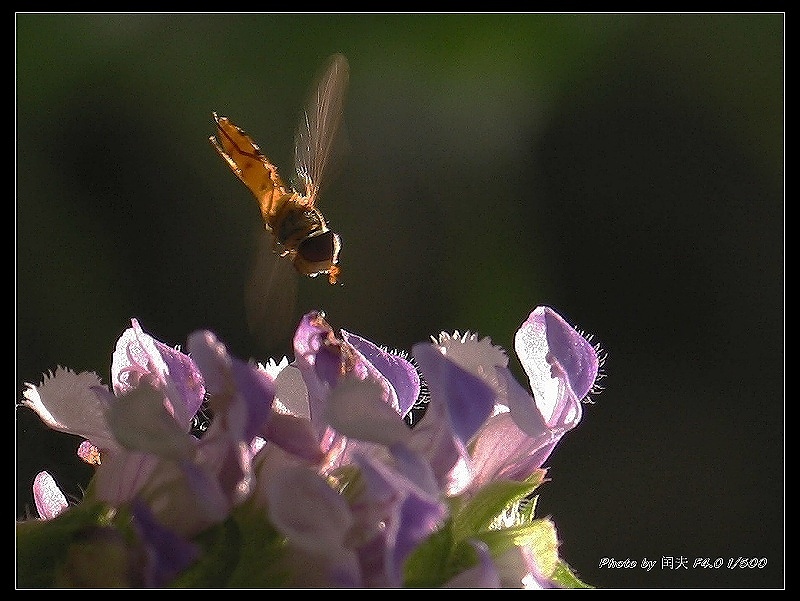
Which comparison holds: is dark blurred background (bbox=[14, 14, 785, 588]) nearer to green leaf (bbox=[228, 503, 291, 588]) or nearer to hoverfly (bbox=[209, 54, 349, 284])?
hoverfly (bbox=[209, 54, 349, 284])

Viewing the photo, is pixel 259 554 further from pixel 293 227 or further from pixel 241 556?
pixel 293 227

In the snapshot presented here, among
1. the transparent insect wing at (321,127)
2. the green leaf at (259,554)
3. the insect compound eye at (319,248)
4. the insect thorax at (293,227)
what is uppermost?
the transparent insect wing at (321,127)

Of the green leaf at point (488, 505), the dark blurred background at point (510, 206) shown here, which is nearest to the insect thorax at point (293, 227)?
the green leaf at point (488, 505)

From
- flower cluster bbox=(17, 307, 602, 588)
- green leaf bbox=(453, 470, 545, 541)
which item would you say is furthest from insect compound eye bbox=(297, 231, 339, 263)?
green leaf bbox=(453, 470, 545, 541)

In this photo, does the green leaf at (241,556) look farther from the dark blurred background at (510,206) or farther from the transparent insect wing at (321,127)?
the dark blurred background at (510,206)

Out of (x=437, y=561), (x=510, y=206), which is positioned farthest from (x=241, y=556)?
(x=510, y=206)

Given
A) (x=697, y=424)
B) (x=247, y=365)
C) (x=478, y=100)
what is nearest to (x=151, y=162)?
(x=478, y=100)

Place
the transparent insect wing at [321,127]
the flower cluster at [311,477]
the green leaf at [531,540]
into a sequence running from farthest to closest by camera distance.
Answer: the transparent insect wing at [321,127], the green leaf at [531,540], the flower cluster at [311,477]
